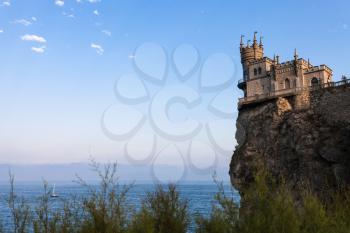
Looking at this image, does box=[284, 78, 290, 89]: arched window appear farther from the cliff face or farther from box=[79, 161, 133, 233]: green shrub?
box=[79, 161, 133, 233]: green shrub

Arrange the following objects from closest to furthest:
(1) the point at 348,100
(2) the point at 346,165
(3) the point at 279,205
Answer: (3) the point at 279,205
(2) the point at 346,165
(1) the point at 348,100

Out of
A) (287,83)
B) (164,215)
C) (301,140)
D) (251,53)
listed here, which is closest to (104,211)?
(164,215)

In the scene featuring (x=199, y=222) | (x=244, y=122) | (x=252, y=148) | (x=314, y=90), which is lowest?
(x=199, y=222)

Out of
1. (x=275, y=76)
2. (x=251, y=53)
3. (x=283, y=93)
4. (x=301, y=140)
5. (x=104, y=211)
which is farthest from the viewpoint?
(x=251, y=53)

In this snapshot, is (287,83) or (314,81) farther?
(287,83)

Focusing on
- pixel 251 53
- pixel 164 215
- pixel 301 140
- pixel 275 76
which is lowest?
pixel 164 215

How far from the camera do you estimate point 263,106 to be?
59.4 metres

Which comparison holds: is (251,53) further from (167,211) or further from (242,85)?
(167,211)

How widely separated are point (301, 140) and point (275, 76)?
13.6 metres

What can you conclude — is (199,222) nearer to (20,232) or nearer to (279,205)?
(279,205)

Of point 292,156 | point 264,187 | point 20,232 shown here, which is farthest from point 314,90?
point 20,232

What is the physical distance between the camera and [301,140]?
5206 cm

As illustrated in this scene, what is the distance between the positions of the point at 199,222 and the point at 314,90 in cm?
3904

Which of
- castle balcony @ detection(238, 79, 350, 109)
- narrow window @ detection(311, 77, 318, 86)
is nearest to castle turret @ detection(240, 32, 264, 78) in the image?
castle balcony @ detection(238, 79, 350, 109)
